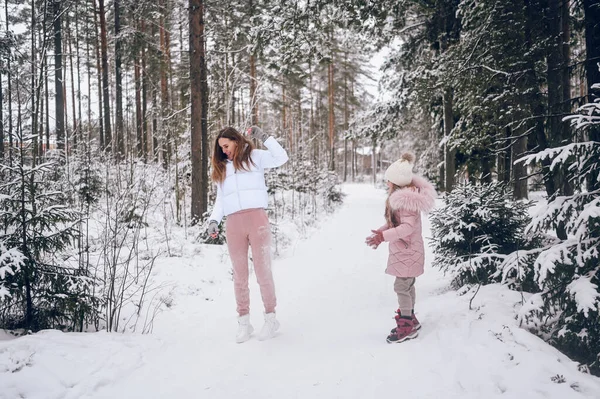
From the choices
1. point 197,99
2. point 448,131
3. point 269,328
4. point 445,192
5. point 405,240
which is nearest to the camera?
point 405,240

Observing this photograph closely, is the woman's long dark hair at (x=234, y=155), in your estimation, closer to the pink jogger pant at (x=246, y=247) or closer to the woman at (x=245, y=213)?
the woman at (x=245, y=213)

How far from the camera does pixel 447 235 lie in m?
Answer: 4.35

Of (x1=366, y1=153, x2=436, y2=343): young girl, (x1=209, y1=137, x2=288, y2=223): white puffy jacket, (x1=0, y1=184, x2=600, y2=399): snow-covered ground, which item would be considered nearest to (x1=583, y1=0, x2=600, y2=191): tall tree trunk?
(x1=366, y1=153, x2=436, y2=343): young girl

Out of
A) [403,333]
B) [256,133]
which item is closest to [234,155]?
[256,133]

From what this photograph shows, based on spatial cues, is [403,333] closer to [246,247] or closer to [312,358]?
[312,358]

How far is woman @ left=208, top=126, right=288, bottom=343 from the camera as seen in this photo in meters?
3.63

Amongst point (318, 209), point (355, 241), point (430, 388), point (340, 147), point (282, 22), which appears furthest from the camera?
point (340, 147)

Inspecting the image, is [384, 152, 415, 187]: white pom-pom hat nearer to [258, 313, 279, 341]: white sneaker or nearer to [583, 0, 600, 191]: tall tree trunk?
[258, 313, 279, 341]: white sneaker

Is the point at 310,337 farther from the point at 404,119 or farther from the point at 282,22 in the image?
the point at 404,119

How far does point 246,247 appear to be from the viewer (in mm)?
3717

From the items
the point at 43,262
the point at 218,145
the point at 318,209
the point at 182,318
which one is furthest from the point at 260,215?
the point at 318,209

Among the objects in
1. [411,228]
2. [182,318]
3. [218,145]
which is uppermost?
[218,145]

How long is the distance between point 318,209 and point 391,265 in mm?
11741

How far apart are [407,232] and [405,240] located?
0.49 ft
